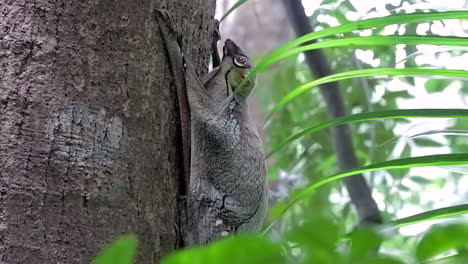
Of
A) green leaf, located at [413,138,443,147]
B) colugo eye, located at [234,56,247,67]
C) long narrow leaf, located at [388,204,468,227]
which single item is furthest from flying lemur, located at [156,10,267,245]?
green leaf, located at [413,138,443,147]

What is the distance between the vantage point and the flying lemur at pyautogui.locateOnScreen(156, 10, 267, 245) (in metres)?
1.18

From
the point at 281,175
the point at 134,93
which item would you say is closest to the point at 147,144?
the point at 134,93

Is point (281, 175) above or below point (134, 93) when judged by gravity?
above

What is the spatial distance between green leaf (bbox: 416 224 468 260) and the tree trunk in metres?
0.75

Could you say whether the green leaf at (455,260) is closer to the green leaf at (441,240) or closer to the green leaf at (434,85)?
the green leaf at (441,240)

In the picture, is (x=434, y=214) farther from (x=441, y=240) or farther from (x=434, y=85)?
(x=434, y=85)

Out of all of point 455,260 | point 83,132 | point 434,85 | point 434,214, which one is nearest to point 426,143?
point 434,85

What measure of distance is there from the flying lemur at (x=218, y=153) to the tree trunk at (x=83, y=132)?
38mm

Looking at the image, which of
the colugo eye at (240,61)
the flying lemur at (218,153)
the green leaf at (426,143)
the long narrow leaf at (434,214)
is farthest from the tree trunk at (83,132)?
the green leaf at (426,143)

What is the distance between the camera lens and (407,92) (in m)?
2.53

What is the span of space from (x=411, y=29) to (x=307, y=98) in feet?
2.12

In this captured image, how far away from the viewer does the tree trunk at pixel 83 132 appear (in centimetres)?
97

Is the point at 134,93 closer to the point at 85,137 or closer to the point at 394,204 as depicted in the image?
the point at 85,137

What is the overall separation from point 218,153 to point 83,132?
0.33m
